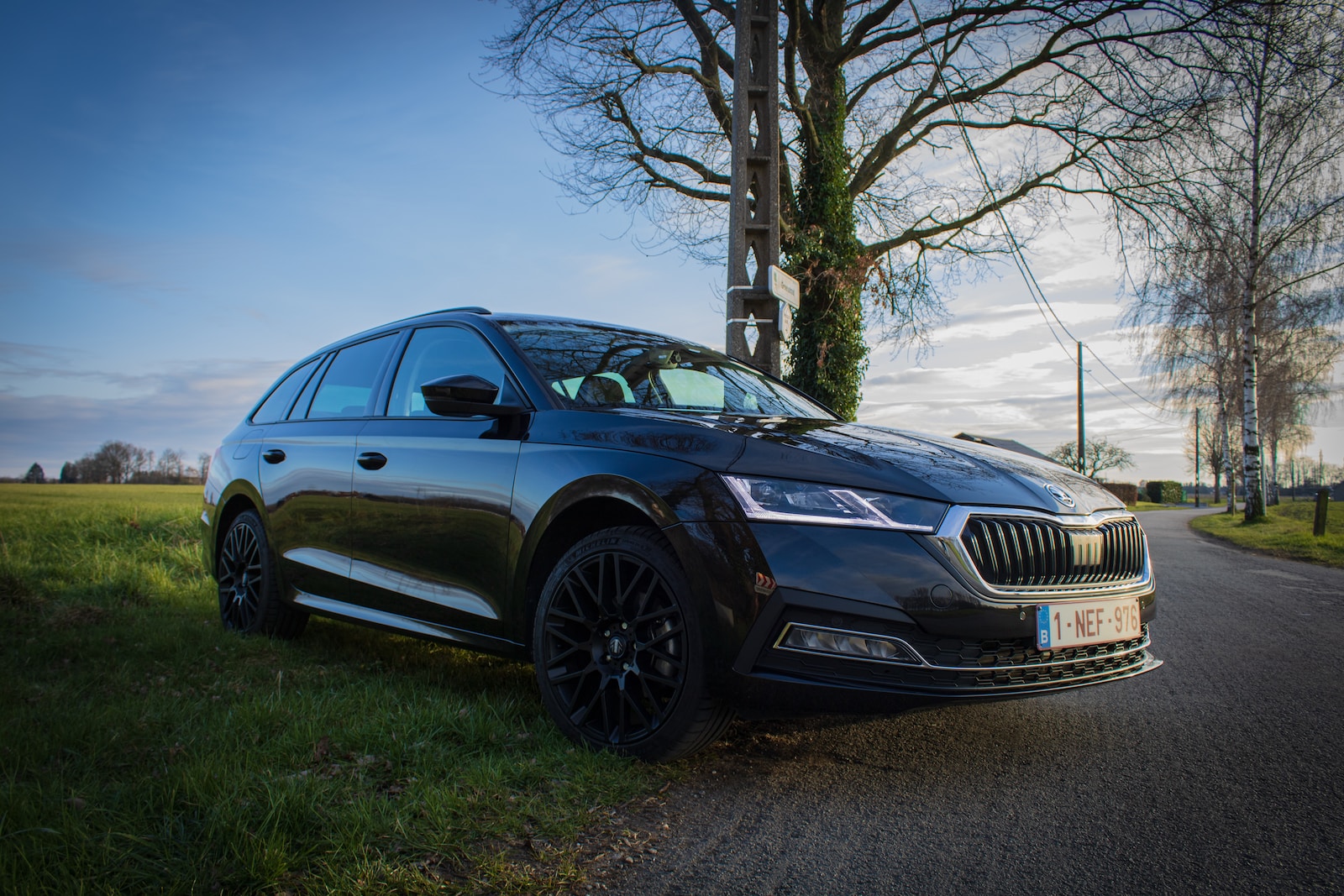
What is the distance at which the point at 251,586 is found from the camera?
4.77 meters

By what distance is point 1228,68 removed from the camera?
46.2 ft

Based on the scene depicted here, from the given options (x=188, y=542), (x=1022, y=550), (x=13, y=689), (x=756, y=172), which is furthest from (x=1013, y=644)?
(x=188, y=542)

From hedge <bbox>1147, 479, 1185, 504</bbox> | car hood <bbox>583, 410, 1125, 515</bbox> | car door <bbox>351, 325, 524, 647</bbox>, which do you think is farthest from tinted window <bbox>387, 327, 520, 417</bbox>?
hedge <bbox>1147, 479, 1185, 504</bbox>

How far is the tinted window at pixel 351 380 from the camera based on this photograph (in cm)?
425

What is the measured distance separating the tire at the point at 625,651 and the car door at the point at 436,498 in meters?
0.35

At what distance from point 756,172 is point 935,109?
10924mm

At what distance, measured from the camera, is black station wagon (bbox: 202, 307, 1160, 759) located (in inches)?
94.3

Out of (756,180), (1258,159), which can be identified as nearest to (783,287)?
(756,180)

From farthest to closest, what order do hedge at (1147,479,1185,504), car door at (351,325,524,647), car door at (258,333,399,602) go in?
hedge at (1147,479,1185,504) → car door at (258,333,399,602) → car door at (351,325,524,647)

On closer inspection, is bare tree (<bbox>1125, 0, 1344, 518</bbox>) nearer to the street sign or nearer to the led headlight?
the street sign

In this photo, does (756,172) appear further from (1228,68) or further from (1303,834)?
(1228,68)

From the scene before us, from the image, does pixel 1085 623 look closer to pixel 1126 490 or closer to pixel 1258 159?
pixel 1258 159

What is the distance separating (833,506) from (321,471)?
278 centimetres

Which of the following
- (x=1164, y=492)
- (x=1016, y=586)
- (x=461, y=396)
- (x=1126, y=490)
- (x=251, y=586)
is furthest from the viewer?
(x=1164, y=492)
